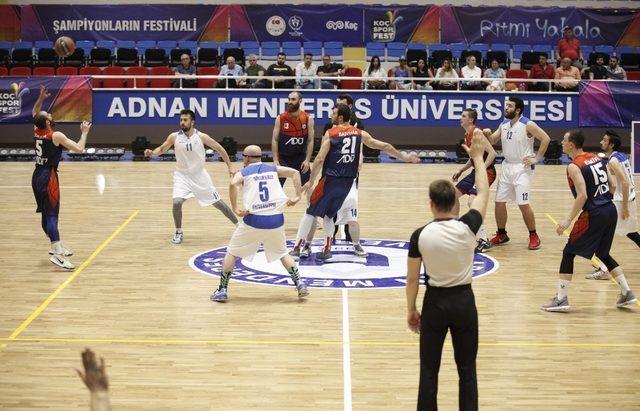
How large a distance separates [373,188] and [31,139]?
36.1 ft

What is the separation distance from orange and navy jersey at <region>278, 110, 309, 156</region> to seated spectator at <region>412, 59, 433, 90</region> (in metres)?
10.4

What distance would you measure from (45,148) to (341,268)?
4.34 metres

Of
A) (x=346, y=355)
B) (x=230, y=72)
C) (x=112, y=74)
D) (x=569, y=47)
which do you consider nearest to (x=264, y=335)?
(x=346, y=355)

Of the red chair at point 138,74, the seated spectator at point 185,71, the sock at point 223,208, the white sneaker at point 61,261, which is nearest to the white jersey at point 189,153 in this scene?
the sock at point 223,208

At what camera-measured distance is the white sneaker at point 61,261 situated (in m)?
13.1

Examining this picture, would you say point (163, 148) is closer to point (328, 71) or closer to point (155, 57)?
point (328, 71)

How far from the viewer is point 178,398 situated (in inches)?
328

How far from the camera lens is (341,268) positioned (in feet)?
43.6

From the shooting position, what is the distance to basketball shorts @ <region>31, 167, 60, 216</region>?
43.0 ft

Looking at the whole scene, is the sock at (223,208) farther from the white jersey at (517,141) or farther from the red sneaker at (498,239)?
the white jersey at (517,141)

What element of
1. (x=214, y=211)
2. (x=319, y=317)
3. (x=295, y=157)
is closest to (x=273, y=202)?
(x=319, y=317)

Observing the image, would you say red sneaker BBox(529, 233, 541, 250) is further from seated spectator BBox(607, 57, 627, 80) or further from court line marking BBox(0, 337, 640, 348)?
seated spectator BBox(607, 57, 627, 80)

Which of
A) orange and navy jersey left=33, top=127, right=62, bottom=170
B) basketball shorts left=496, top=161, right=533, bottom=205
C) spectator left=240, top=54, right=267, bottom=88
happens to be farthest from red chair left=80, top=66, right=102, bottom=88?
basketball shorts left=496, top=161, right=533, bottom=205

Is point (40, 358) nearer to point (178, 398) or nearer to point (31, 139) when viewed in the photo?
point (178, 398)
